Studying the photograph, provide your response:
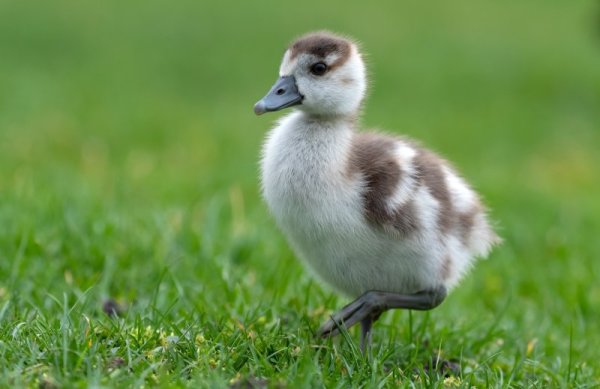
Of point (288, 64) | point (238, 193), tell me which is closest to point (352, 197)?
point (288, 64)

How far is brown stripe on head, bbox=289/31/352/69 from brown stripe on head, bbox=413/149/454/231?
61cm

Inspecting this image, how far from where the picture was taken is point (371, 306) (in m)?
4.67

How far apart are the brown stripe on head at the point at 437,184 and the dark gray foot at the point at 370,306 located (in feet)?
1.18

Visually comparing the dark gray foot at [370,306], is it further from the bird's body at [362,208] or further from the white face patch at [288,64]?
the white face patch at [288,64]

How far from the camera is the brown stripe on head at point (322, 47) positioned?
4750 mm

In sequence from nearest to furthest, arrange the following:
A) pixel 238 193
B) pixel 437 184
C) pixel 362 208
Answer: pixel 362 208 < pixel 437 184 < pixel 238 193

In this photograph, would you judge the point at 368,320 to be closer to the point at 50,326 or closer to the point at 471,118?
the point at 50,326

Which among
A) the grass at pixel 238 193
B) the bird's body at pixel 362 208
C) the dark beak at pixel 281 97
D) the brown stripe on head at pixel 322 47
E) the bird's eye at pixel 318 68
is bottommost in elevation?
the grass at pixel 238 193

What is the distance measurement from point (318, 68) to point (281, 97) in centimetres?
24

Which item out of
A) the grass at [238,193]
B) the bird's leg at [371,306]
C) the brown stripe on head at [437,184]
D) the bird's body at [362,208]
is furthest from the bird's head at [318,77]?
the grass at [238,193]

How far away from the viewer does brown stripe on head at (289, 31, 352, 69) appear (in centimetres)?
475

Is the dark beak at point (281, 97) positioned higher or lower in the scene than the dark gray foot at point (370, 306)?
higher

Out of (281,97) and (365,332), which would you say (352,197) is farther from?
(365,332)

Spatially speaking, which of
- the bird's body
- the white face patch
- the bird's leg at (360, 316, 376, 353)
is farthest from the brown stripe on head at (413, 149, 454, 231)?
the white face patch
